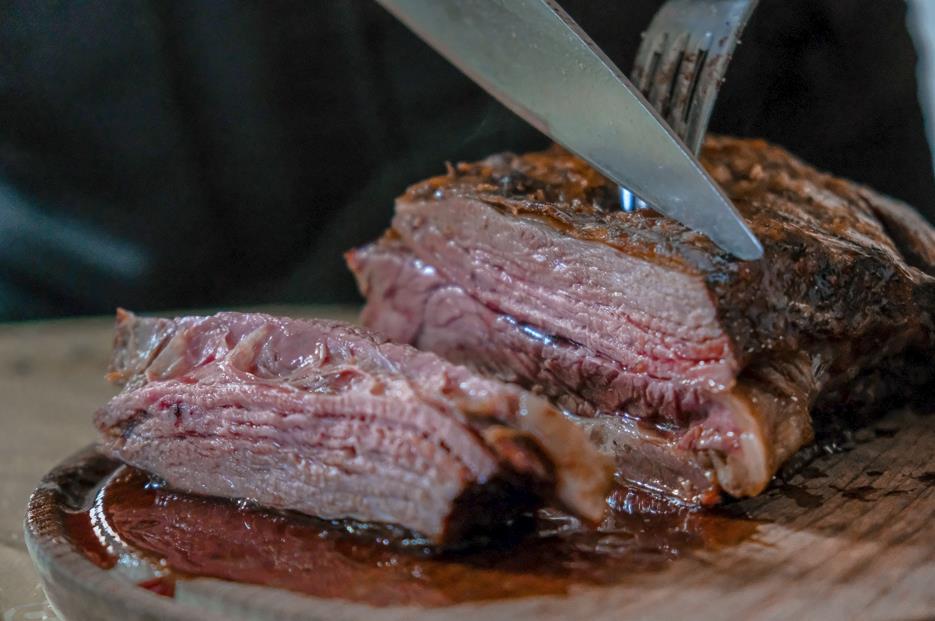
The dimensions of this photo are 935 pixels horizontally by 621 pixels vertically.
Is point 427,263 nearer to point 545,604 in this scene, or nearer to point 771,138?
point 545,604

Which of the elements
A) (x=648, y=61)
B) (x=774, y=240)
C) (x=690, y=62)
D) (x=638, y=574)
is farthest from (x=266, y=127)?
(x=638, y=574)

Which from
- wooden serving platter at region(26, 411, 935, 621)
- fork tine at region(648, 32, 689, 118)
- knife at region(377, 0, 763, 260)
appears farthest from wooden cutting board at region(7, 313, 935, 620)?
fork tine at region(648, 32, 689, 118)

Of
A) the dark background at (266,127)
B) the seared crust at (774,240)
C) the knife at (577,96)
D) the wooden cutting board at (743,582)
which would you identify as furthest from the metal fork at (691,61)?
the dark background at (266,127)

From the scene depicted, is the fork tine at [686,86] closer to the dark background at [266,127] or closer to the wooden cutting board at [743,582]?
the wooden cutting board at [743,582]

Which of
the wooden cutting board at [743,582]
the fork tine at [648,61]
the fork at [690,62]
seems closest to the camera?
the wooden cutting board at [743,582]

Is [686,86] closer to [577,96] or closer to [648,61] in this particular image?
[648,61]

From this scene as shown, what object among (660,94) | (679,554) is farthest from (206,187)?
(679,554)
